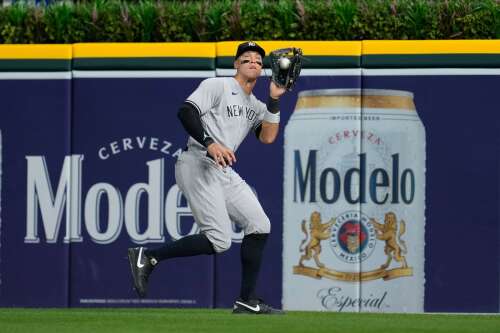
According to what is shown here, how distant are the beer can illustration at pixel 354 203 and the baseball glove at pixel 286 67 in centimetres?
144

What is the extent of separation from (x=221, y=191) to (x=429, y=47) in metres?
2.54

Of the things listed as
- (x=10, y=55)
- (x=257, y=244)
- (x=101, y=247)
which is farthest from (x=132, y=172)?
(x=257, y=244)

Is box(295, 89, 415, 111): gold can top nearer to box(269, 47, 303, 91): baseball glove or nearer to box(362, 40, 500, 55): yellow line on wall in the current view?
box(362, 40, 500, 55): yellow line on wall

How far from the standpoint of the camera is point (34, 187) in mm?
10375

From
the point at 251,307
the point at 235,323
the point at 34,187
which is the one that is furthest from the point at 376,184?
the point at 235,323

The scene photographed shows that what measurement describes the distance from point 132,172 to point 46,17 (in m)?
1.47

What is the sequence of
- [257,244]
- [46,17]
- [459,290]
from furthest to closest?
[46,17] < [459,290] < [257,244]

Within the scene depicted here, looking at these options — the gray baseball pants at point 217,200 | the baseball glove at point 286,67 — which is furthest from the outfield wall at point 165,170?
the gray baseball pants at point 217,200

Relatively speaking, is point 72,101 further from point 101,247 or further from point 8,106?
point 101,247

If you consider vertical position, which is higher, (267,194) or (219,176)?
(219,176)

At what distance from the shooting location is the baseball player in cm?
834

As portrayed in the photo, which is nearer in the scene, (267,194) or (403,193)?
(403,193)

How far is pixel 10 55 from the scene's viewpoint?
409 inches

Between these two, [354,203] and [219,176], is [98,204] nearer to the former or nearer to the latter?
[354,203]
